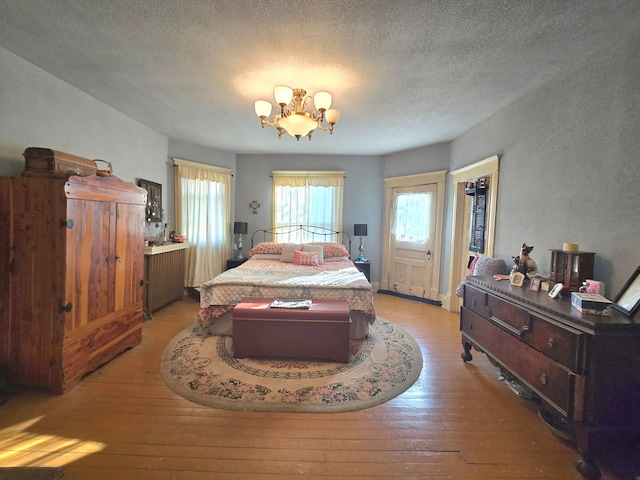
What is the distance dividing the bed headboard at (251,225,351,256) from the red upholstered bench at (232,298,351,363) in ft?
9.50

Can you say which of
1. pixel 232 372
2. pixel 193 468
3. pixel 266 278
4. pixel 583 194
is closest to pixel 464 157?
pixel 583 194

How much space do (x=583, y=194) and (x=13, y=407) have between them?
14.4 ft

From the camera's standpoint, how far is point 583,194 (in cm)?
215

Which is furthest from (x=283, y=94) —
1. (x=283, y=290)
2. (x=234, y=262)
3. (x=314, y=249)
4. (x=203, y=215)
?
(x=234, y=262)

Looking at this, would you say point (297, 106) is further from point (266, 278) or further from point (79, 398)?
point (79, 398)

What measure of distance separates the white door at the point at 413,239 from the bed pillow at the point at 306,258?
→ 174 cm

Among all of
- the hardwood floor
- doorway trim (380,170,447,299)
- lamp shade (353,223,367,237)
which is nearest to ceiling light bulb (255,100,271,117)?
the hardwood floor

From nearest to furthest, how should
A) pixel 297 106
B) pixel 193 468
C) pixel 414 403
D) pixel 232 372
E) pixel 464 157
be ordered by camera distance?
pixel 193 468, pixel 414 403, pixel 232 372, pixel 297 106, pixel 464 157

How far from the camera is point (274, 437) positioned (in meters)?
1.78

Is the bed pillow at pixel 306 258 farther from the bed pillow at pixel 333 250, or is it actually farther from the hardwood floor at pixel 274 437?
the hardwood floor at pixel 274 437

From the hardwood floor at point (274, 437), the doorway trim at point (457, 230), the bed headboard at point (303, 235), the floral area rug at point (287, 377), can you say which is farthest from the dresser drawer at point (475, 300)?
the bed headboard at point (303, 235)

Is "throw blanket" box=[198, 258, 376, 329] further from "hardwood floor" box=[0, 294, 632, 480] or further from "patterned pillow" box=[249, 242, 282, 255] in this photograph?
"patterned pillow" box=[249, 242, 282, 255]

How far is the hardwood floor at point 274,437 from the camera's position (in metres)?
1.54

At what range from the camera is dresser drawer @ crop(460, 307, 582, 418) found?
1.58 metres
